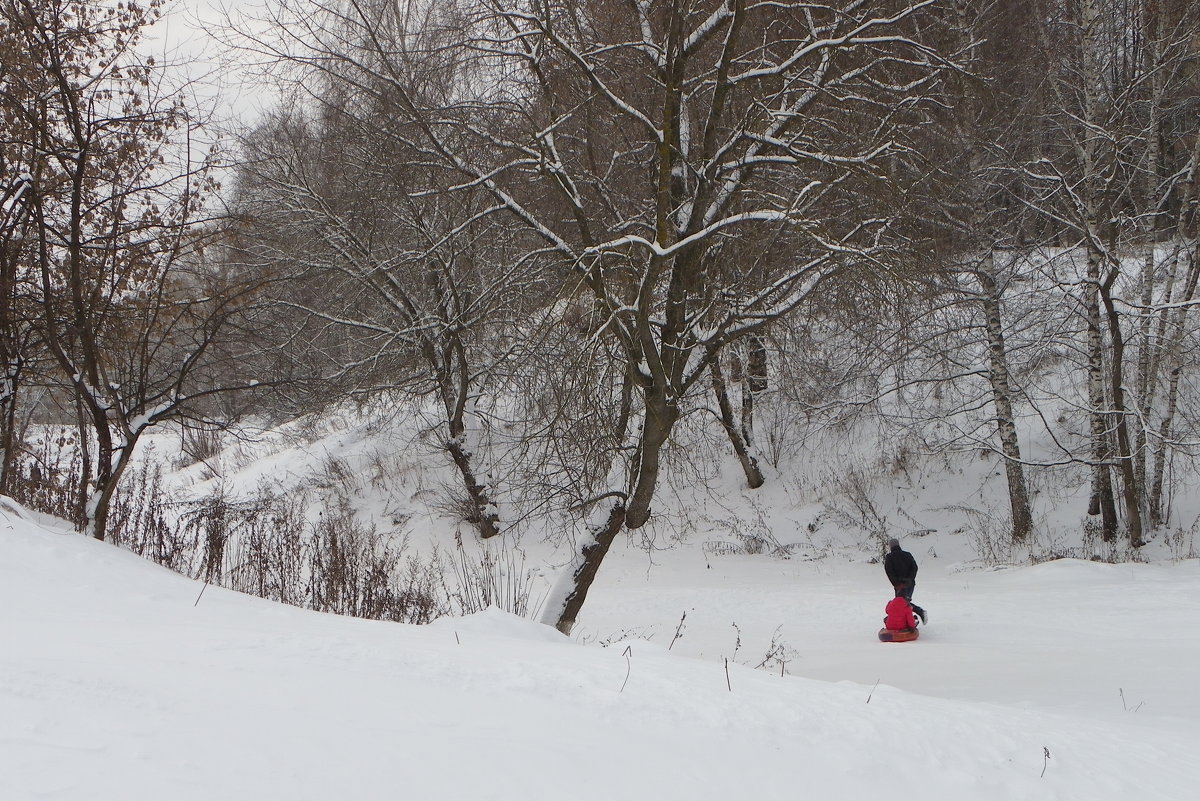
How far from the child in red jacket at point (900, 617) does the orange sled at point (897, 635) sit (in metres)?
0.03

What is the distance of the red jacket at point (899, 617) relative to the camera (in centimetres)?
902

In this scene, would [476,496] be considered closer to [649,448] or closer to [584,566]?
[584,566]

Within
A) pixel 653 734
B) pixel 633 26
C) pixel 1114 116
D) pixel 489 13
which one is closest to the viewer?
pixel 653 734

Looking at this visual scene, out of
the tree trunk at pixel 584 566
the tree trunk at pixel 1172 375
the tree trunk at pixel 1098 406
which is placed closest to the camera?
the tree trunk at pixel 584 566

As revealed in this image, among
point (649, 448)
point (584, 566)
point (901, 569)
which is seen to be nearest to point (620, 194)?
point (649, 448)

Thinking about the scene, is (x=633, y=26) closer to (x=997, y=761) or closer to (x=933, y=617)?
(x=997, y=761)

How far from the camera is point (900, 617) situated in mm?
9031

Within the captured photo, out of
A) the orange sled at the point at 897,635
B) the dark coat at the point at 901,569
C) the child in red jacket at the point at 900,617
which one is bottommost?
the orange sled at the point at 897,635

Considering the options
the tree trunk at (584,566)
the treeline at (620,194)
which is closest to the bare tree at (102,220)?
the treeline at (620,194)

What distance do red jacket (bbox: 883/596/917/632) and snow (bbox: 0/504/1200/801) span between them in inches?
97.8

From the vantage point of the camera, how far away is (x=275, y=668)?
3.55m

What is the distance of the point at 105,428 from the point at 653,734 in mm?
6755

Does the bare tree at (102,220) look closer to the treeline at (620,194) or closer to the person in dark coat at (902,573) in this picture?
the treeline at (620,194)

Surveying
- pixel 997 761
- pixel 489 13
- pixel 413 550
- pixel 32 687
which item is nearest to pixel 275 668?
pixel 32 687
